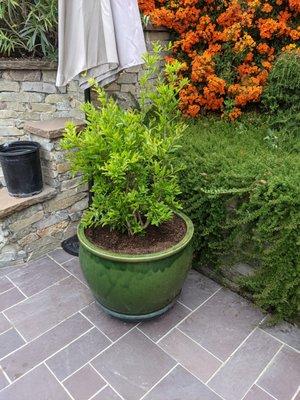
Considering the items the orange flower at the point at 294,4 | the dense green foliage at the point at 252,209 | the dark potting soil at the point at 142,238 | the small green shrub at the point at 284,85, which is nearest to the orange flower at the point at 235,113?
the small green shrub at the point at 284,85

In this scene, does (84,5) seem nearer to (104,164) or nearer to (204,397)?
(104,164)

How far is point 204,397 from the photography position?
162 centimetres

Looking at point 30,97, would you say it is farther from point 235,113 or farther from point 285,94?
point 285,94

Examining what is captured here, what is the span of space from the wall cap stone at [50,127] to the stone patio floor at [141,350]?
1.13m

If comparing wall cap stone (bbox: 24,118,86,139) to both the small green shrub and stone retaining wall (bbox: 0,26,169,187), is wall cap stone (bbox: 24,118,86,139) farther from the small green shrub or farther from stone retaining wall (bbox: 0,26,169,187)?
the small green shrub

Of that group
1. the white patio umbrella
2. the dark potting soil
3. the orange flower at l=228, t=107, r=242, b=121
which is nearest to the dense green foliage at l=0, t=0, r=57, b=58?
the white patio umbrella

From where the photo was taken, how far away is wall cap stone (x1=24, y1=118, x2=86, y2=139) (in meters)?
2.46

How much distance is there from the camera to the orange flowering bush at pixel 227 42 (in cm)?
304

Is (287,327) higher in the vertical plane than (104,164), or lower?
lower

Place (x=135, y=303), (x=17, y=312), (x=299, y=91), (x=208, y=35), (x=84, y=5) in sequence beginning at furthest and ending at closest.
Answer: (x=208, y=35) → (x=299, y=91) → (x=17, y=312) → (x=84, y=5) → (x=135, y=303)

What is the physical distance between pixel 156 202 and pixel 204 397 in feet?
3.37

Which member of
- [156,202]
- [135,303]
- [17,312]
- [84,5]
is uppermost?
[84,5]

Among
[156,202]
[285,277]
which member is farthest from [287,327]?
[156,202]

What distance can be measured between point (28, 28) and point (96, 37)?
899 millimetres
